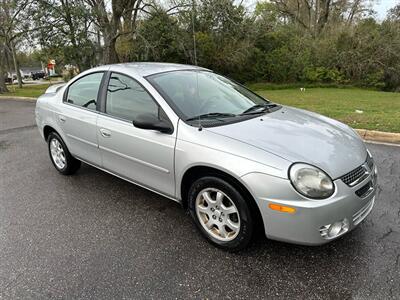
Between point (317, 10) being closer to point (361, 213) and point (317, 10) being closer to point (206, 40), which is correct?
point (206, 40)

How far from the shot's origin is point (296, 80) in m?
19.6

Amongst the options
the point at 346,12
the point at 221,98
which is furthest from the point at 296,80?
the point at 221,98

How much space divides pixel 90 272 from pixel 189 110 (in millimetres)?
1621

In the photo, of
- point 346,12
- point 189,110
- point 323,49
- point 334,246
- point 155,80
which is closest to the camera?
point 334,246

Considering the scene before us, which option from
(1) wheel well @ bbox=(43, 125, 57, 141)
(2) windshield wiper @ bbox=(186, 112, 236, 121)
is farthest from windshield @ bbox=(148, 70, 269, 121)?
(1) wheel well @ bbox=(43, 125, 57, 141)

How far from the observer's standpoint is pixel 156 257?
2723mm

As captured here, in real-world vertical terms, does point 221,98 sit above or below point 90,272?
above

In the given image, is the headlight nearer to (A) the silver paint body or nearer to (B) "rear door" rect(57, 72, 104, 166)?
(A) the silver paint body

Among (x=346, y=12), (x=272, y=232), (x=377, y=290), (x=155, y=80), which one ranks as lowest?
(x=377, y=290)

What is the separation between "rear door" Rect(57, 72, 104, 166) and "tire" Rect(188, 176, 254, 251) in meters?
1.49

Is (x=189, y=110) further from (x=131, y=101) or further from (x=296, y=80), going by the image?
(x=296, y=80)

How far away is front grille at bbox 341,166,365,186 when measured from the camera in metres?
2.39

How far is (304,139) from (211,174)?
32.3 inches

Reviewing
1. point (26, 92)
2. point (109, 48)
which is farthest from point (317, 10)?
point (26, 92)
